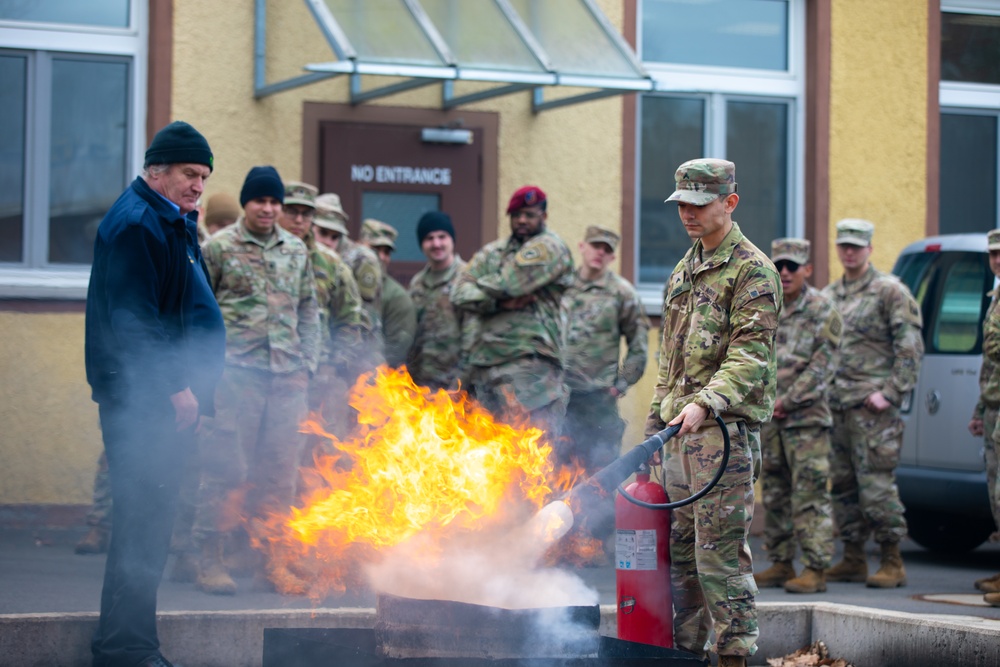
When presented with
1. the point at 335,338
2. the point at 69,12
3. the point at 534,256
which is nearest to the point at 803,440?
the point at 534,256

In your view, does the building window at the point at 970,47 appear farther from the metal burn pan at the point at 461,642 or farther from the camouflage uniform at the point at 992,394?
the metal burn pan at the point at 461,642

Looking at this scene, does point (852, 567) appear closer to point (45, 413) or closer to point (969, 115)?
point (969, 115)

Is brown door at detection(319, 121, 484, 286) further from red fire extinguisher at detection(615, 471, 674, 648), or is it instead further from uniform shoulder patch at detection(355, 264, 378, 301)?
red fire extinguisher at detection(615, 471, 674, 648)

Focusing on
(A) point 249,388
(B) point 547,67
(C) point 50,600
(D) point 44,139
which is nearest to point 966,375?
(B) point 547,67

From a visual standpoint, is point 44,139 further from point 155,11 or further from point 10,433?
point 10,433

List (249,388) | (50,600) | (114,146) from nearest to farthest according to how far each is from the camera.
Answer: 1. (50,600)
2. (249,388)
3. (114,146)

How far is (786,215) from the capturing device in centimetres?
1234

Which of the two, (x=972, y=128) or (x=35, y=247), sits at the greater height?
(x=972, y=128)

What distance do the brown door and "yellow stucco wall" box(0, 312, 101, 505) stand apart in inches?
92.2

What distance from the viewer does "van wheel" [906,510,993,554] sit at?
10344mm

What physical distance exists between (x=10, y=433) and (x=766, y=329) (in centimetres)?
623

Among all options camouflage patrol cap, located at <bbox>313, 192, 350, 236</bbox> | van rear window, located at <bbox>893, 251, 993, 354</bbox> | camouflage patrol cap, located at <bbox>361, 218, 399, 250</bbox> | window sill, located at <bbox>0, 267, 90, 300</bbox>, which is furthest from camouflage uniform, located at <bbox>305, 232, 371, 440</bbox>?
van rear window, located at <bbox>893, 251, 993, 354</bbox>

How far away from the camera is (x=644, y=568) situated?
19.2ft

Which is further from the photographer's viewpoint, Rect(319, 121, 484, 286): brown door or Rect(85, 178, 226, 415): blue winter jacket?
Rect(319, 121, 484, 286): brown door
